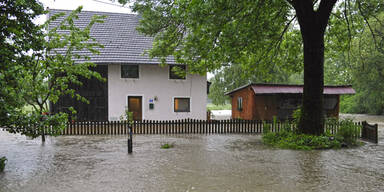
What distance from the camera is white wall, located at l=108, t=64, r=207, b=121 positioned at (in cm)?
1962

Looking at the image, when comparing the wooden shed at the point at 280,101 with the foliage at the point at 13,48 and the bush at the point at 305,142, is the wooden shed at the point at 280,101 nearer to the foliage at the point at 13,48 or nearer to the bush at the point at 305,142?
the bush at the point at 305,142

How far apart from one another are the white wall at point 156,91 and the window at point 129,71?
11.2 inches

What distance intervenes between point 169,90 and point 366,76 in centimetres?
2388

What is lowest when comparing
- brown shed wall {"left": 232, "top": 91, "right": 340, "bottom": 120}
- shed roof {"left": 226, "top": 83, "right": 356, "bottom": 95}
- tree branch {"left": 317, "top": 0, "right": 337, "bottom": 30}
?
brown shed wall {"left": 232, "top": 91, "right": 340, "bottom": 120}

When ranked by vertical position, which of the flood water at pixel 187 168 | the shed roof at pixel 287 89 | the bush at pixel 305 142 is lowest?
the flood water at pixel 187 168

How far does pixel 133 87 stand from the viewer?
19875 millimetres

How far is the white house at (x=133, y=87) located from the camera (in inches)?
763

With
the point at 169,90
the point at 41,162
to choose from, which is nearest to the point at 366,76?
the point at 169,90

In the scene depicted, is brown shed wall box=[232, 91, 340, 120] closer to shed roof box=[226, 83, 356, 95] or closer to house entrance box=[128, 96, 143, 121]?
shed roof box=[226, 83, 356, 95]

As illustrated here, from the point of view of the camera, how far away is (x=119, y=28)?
850 inches

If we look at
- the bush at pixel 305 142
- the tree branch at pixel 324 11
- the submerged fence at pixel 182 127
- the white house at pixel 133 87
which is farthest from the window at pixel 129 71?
the tree branch at pixel 324 11

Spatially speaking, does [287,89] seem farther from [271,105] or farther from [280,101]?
[271,105]

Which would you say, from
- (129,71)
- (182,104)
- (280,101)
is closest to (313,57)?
(280,101)

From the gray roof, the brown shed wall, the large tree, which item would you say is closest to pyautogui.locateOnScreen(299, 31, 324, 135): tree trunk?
the large tree
